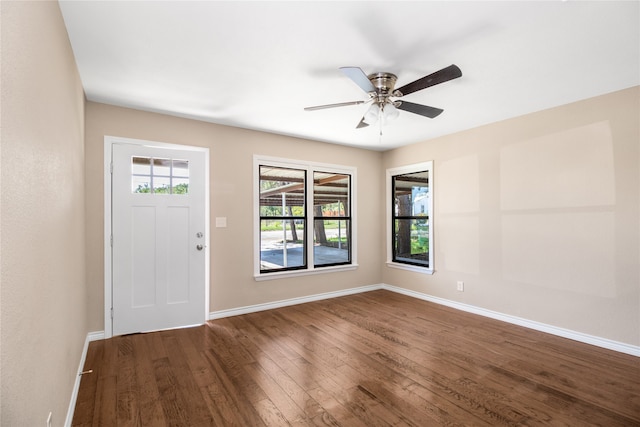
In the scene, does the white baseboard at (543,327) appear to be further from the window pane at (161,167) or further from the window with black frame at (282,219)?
the window pane at (161,167)

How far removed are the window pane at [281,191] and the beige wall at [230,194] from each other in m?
0.23

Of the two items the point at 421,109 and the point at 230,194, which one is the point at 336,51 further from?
the point at 230,194

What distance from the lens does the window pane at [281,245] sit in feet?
14.4

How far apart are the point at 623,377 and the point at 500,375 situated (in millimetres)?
958

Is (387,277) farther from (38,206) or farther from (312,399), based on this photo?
(38,206)

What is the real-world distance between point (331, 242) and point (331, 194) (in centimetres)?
79

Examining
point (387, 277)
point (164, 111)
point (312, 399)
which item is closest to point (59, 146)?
point (164, 111)

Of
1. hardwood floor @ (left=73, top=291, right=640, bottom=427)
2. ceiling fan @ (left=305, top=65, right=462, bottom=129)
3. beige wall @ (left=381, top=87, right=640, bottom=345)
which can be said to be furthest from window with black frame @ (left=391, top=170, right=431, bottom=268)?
ceiling fan @ (left=305, top=65, right=462, bottom=129)

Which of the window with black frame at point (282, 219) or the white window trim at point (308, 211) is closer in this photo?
the white window trim at point (308, 211)

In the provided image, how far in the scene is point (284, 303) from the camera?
445 cm

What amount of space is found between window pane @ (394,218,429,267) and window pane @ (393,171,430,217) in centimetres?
16

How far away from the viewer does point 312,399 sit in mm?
2191

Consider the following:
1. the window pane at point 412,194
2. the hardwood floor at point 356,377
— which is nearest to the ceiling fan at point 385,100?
the hardwood floor at point 356,377

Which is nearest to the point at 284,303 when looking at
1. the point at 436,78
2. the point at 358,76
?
the point at 358,76
